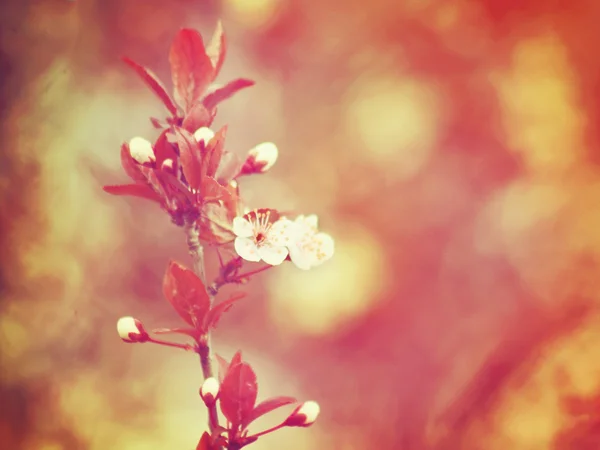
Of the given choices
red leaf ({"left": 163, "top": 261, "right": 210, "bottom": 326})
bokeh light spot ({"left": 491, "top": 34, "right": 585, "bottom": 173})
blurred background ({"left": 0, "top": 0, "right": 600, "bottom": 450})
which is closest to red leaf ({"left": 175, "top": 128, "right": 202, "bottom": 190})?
red leaf ({"left": 163, "top": 261, "right": 210, "bottom": 326})

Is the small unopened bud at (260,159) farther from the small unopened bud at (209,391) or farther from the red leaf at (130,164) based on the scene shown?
the small unopened bud at (209,391)

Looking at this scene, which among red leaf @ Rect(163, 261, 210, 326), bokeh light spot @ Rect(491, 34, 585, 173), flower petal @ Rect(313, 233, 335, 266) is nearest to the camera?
red leaf @ Rect(163, 261, 210, 326)

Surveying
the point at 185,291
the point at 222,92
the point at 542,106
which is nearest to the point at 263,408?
the point at 185,291

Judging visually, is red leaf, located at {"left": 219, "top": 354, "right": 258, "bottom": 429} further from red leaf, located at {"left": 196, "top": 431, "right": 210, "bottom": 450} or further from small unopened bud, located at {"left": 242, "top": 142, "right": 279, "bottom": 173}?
small unopened bud, located at {"left": 242, "top": 142, "right": 279, "bottom": 173}

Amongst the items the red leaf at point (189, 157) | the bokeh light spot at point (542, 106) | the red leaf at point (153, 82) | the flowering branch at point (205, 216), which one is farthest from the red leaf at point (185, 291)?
the bokeh light spot at point (542, 106)

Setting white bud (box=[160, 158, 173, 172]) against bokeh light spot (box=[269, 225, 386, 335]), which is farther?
bokeh light spot (box=[269, 225, 386, 335])

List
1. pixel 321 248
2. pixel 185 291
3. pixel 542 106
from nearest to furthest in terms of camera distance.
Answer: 1. pixel 185 291
2. pixel 321 248
3. pixel 542 106

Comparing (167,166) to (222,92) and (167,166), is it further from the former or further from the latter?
(222,92)
